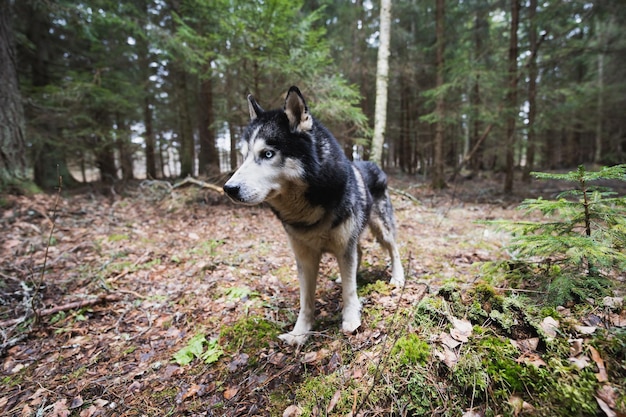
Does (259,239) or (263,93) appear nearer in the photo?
(259,239)

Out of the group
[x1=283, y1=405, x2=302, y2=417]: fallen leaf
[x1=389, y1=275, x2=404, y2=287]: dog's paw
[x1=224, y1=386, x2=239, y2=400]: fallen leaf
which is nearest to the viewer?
[x1=283, y1=405, x2=302, y2=417]: fallen leaf

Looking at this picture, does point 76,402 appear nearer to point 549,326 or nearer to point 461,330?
point 461,330

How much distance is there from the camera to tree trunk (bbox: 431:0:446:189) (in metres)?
10.1

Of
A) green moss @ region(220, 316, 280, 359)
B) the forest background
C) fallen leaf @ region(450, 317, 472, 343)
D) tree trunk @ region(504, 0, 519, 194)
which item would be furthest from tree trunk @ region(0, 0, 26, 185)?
tree trunk @ region(504, 0, 519, 194)

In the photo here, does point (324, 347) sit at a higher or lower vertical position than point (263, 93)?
lower

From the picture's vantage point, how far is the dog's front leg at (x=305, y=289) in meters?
2.76

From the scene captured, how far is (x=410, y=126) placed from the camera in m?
19.5

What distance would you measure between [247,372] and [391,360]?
1433 millimetres

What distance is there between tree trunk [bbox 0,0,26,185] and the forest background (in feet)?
0.09

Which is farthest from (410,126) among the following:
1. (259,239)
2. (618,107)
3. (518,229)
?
(518,229)

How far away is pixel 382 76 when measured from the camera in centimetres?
859

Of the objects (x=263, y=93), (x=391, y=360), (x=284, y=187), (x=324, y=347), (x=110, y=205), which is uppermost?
(x=263, y=93)

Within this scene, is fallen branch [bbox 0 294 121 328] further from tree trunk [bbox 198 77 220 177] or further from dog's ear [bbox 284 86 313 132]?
tree trunk [bbox 198 77 220 177]

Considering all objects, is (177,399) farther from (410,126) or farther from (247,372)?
(410,126)
